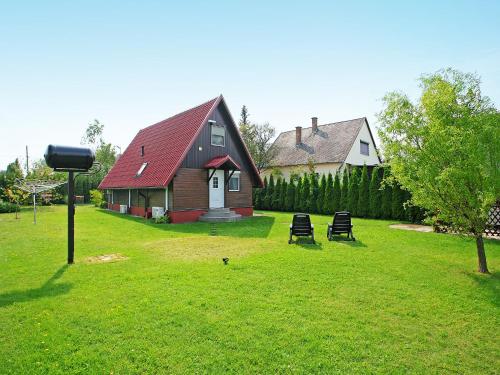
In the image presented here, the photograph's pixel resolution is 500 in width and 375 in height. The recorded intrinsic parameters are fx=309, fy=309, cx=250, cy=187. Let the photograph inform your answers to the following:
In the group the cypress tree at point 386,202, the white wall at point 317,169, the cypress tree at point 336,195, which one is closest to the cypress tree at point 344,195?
the cypress tree at point 336,195

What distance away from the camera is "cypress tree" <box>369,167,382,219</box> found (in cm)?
1898

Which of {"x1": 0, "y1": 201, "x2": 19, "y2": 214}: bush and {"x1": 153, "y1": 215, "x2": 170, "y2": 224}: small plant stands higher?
{"x1": 0, "y1": 201, "x2": 19, "y2": 214}: bush

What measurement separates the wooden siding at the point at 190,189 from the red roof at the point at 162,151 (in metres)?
0.90

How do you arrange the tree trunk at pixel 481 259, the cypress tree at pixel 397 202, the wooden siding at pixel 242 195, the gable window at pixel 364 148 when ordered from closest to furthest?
the tree trunk at pixel 481 259, the cypress tree at pixel 397 202, the wooden siding at pixel 242 195, the gable window at pixel 364 148

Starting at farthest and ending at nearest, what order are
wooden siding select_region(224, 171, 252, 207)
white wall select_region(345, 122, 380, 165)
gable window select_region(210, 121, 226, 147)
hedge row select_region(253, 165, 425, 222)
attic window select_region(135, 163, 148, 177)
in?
white wall select_region(345, 122, 380, 165) → attic window select_region(135, 163, 148, 177) → wooden siding select_region(224, 171, 252, 207) → gable window select_region(210, 121, 226, 147) → hedge row select_region(253, 165, 425, 222)

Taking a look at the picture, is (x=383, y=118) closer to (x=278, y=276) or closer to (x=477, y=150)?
(x=477, y=150)

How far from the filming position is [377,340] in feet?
13.0

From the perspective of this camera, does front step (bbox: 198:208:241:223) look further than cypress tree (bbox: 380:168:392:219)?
No

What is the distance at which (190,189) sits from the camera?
56.9 feet

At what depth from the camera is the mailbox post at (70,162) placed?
7609mm

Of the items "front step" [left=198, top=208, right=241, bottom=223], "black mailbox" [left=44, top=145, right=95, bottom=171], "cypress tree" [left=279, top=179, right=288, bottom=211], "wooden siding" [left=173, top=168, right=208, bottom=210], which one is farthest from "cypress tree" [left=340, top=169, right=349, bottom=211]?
"black mailbox" [left=44, top=145, right=95, bottom=171]

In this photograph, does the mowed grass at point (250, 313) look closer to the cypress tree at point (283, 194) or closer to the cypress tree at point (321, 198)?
the cypress tree at point (321, 198)

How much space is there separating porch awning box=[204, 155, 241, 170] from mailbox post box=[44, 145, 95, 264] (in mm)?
9431

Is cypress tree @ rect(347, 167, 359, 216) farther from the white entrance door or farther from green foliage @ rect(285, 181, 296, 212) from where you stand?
the white entrance door
